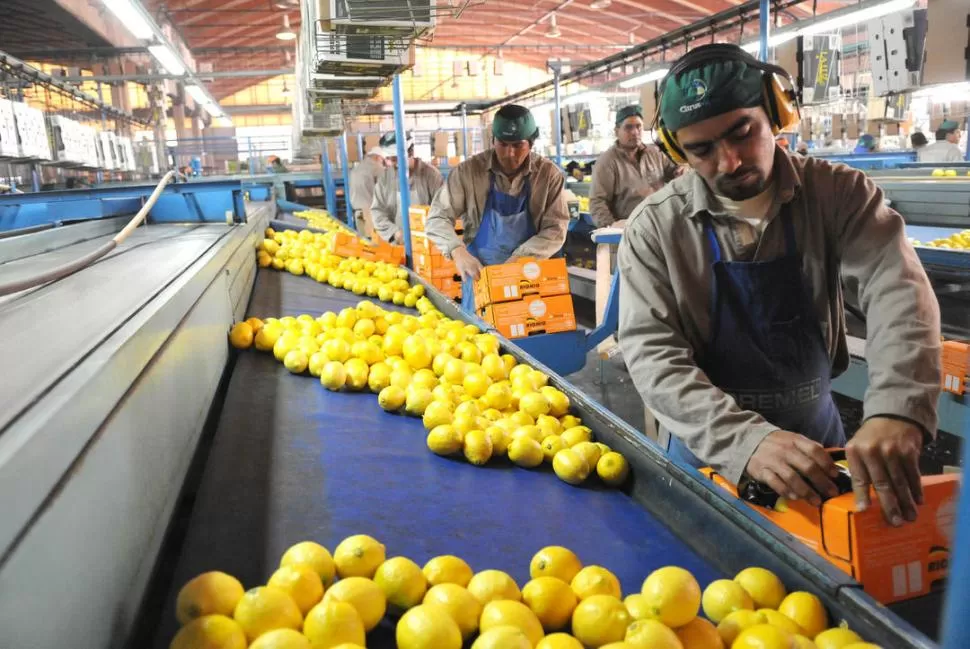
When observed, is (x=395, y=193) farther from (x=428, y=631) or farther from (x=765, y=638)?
(x=765, y=638)

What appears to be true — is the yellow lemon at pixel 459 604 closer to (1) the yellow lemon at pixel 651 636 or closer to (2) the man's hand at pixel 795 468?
(1) the yellow lemon at pixel 651 636

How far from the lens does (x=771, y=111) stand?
1847 mm

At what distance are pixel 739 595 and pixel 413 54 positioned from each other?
426cm

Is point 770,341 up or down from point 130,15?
down

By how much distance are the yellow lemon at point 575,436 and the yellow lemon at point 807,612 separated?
0.84 meters

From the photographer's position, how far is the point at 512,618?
111 cm

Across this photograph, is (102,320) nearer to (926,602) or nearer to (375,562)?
(375,562)

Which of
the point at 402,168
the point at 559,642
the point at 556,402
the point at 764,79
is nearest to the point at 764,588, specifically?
the point at 559,642

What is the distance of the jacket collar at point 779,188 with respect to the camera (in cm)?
186

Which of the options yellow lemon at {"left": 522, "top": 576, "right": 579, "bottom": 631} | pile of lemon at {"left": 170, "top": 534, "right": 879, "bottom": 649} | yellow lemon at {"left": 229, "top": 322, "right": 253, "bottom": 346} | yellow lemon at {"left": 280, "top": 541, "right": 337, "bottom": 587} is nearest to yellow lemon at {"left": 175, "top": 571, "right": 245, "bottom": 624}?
pile of lemon at {"left": 170, "top": 534, "right": 879, "bottom": 649}

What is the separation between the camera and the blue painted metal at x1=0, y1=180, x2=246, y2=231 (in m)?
5.02

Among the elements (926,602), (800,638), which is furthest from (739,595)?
(926,602)

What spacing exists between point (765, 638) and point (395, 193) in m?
7.69

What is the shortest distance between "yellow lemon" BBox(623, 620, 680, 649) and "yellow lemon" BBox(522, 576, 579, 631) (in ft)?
0.51
